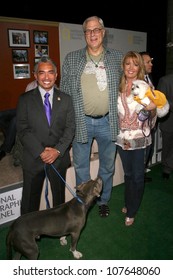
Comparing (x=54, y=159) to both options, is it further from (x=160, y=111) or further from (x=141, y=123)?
(x=160, y=111)

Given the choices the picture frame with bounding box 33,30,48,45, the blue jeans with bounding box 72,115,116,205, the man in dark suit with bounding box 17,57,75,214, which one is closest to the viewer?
the man in dark suit with bounding box 17,57,75,214

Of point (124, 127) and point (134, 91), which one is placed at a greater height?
point (134, 91)

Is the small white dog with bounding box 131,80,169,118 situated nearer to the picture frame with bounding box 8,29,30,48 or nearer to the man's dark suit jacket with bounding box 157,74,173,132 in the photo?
the man's dark suit jacket with bounding box 157,74,173,132

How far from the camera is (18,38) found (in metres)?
5.09

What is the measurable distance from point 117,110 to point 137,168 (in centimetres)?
54

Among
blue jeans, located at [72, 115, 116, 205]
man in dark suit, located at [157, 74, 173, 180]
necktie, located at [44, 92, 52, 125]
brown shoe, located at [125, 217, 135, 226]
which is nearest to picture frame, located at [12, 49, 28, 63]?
man in dark suit, located at [157, 74, 173, 180]

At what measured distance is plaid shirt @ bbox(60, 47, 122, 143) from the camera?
7.25ft

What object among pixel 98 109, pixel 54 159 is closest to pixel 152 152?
pixel 98 109

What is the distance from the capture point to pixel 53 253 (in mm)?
2242

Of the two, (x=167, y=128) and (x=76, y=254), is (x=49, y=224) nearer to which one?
(x=76, y=254)

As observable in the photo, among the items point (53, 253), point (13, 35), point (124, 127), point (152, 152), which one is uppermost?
point (13, 35)

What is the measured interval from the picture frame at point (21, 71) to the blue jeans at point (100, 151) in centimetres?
333

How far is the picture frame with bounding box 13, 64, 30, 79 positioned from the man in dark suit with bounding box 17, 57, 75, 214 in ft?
11.3

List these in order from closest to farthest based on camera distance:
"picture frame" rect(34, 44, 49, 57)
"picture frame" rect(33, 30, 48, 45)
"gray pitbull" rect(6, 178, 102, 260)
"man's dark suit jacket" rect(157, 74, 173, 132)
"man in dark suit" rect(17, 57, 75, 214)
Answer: "gray pitbull" rect(6, 178, 102, 260) → "man in dark suit" rect(17, 57, 75, 214) → "man's dark suit jacket" rect(157, 74, 173, 132) → "picture frame" rect(33, 30, 48, 45) → "picture frame" rect(34, 44, 49, 57)
